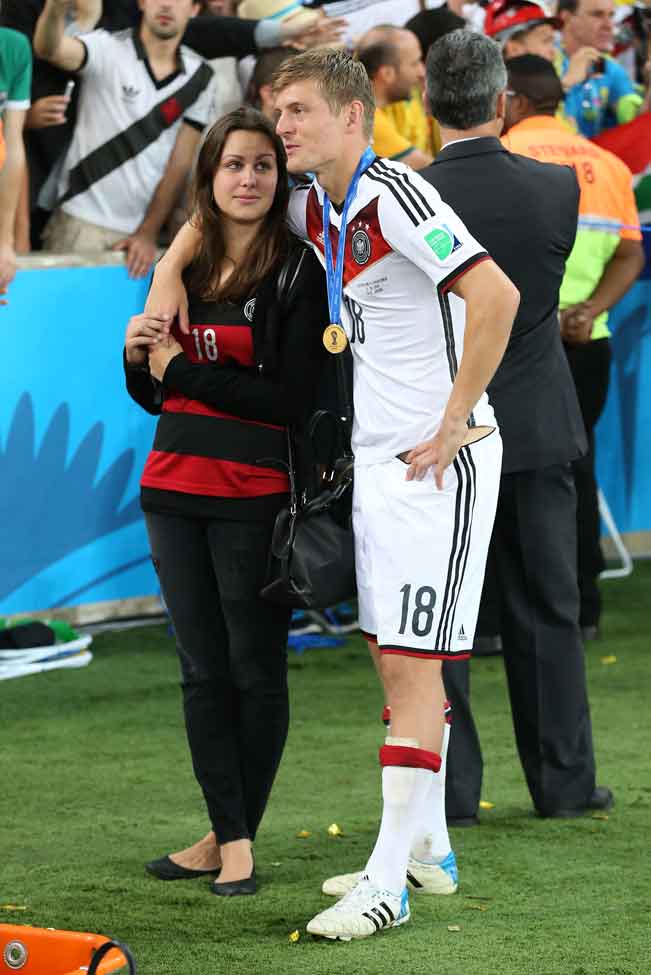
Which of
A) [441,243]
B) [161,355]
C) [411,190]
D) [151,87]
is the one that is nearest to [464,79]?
[411,190]

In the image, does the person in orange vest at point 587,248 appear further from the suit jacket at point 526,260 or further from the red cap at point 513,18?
the suit jacket at point 526,260

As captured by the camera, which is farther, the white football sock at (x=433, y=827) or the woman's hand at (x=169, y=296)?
the white football sock at (x=433, y=827)

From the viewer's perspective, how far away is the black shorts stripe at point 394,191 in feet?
11.8

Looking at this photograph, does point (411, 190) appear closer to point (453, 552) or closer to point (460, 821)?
point (453, 552)

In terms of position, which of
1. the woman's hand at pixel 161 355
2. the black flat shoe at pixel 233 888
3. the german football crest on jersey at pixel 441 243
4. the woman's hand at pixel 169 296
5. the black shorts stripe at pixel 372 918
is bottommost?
the black flat shoe at pixel 233 888

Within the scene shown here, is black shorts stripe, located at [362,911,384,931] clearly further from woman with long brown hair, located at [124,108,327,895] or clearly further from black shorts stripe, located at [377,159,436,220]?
black shorts stripe, located at [377,159,436,220]

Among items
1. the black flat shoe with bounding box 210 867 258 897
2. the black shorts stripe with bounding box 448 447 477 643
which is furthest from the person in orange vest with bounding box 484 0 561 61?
the black flat shoe with bounding box 210 867 258 897

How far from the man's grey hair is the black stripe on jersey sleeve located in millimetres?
990

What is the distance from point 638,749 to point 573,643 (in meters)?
0.90

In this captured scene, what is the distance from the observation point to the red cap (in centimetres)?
794

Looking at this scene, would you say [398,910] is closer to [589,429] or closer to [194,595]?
[194,595]

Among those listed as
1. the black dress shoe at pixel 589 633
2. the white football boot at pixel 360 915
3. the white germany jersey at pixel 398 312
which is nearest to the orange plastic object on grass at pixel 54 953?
the white football boot at pixel 360 915

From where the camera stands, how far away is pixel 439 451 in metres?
3.64

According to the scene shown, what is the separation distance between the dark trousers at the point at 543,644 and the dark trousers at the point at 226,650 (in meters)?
0.80
